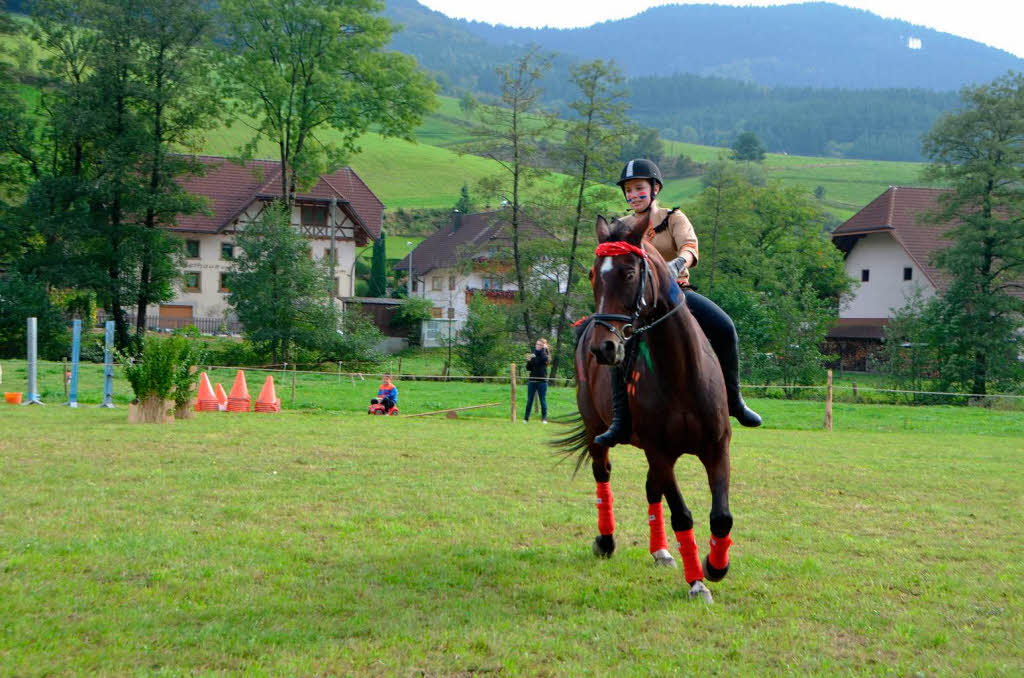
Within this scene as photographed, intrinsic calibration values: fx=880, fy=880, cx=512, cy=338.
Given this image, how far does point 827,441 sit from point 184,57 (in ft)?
94.7

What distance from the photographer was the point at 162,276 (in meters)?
36.4

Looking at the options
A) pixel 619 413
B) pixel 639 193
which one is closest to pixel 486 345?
pixel 639 193

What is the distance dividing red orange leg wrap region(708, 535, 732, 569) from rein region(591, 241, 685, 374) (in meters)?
1.38

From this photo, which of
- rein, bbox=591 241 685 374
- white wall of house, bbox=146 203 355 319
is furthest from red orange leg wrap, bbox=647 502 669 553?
white wall of house, bbox=146 203 355 319

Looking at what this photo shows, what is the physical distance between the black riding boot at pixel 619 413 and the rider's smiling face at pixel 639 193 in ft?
4.53

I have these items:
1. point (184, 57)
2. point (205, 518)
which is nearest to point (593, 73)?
point (184, 57)

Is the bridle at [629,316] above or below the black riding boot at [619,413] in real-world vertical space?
above

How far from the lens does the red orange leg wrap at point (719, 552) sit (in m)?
5.80

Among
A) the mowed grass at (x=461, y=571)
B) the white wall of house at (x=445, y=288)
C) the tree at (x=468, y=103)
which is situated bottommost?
the mowed grass at (x=461, y=571)

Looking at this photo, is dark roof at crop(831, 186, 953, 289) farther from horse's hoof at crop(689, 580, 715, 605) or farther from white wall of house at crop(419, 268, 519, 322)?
horse's hoof at crop(689, 580, 715, 605)

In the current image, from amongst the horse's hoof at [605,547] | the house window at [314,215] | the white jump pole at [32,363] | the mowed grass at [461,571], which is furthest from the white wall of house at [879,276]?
the horse's hoof at [605,547]

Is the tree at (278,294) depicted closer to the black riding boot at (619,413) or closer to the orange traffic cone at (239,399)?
the orange traffic cone at (239,399)

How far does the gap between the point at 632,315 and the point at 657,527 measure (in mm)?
2126

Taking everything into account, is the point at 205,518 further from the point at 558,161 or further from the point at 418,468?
the point at 558,161
